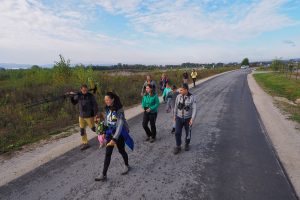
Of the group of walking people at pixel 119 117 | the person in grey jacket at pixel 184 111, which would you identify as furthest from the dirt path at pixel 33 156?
the person in grey jacket at pixel 184 111

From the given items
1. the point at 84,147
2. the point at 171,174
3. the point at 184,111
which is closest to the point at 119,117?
the point at 171,174

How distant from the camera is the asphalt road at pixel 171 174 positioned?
474cm

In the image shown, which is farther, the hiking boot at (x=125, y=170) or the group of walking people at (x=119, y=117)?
the hiking boot at (x=125, y=170)

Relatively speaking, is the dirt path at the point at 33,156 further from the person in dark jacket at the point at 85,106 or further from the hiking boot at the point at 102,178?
the hiking boot at the point at 102,178

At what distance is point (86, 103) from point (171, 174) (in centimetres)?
317

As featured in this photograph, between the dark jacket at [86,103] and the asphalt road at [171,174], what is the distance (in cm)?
96

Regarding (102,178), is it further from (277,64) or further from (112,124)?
(277,64)

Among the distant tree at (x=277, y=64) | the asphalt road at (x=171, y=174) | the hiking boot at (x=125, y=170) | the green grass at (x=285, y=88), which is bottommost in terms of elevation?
the green grass at (x=285, y=88)

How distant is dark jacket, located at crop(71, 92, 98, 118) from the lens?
7.34 meters

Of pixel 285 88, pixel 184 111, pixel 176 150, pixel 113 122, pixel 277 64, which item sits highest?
pixel 113 122

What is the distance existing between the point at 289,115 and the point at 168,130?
19.6 ft

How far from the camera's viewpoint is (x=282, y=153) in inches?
267

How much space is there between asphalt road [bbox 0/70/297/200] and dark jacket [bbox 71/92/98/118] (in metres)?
A: 0.96

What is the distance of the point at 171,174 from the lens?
5.52m
